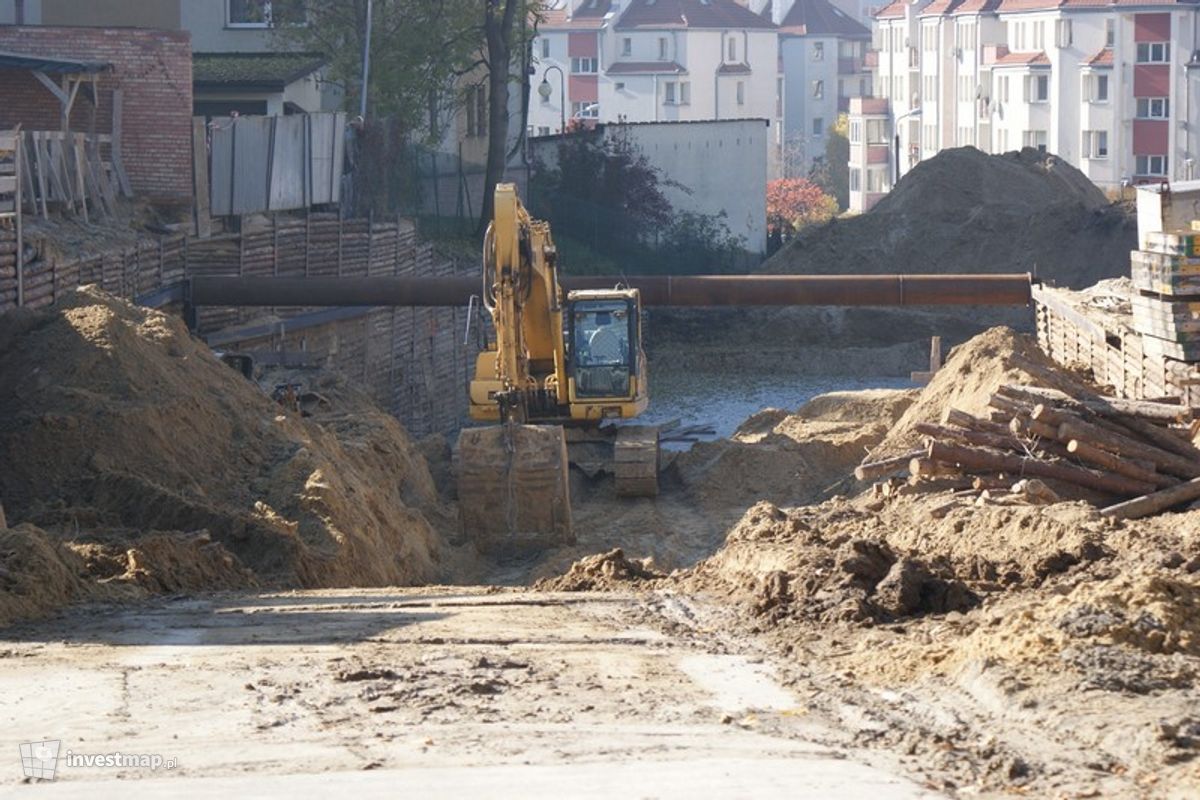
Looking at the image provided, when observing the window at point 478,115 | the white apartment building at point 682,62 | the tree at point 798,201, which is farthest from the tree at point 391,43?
the white apartment building at point 682,62

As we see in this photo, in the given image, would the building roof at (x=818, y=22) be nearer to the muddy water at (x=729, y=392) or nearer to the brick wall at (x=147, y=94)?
the muddy water at (x=729, y=392)

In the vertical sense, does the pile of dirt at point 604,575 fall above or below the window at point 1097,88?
below

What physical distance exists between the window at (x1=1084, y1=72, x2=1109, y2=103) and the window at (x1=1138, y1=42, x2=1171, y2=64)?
81.7 inches

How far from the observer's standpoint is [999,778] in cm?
808

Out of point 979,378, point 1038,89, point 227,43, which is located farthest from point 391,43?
point 1038,89

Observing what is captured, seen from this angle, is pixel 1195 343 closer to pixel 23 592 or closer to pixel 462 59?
pixel 23 592

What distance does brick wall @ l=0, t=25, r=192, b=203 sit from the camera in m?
27.6

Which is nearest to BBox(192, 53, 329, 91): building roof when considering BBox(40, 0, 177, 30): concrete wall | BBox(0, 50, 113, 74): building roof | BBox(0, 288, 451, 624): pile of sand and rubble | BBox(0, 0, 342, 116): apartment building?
BBox(0, 0, 342, 116): apartment building

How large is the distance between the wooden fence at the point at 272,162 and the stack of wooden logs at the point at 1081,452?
48.1 ft

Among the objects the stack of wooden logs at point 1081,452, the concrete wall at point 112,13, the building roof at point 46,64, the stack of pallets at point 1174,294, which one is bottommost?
the stack of wooden logs at point 1081,452

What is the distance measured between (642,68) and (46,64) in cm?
6870

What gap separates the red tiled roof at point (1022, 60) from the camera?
73.7 meters

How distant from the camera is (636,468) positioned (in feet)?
73.9

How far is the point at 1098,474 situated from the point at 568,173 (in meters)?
36.2
